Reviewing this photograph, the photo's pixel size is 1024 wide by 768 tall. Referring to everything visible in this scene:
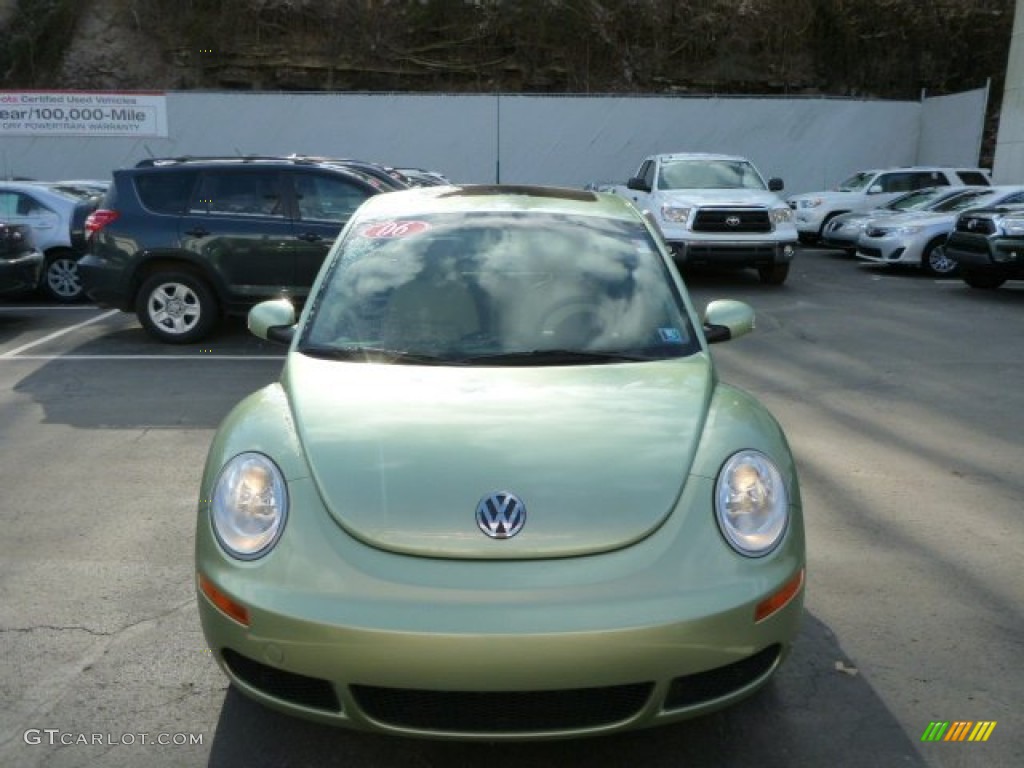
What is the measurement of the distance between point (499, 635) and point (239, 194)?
25.6 ft

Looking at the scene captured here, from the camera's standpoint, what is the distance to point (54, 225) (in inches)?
460

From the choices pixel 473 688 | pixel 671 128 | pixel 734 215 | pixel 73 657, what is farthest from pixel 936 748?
pixel 671 128

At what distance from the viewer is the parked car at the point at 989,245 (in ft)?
38.9

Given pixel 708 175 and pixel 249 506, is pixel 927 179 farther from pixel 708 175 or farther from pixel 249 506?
pixel 249 506

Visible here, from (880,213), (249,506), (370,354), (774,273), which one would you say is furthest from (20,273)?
(880,213)

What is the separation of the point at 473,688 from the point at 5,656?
2022mm

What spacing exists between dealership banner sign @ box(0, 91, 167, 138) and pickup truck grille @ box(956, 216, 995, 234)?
59.7ft

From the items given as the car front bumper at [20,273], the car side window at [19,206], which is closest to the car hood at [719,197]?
the car front bumper at [20,273]

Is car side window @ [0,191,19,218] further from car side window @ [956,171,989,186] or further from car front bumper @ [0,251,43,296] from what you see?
car side window @ [956,171,989,186]

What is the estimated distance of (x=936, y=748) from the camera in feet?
9.57

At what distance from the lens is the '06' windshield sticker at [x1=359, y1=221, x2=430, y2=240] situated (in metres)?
4.16

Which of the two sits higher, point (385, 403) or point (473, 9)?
point (473, 9)

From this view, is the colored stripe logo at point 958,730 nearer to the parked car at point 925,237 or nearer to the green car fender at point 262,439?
the green car fender at point 262,439

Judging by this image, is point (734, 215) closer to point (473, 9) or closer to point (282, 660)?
point (282, 660)
